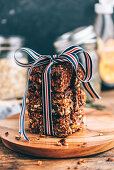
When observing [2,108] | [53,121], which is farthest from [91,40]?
[53,121]

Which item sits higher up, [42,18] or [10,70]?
[42,18]

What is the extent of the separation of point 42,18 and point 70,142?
52.7 inches

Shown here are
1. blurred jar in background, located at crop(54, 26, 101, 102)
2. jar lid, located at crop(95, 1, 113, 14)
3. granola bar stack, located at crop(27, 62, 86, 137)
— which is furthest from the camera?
jar lid, located at crop(95, 1, 113, 14)

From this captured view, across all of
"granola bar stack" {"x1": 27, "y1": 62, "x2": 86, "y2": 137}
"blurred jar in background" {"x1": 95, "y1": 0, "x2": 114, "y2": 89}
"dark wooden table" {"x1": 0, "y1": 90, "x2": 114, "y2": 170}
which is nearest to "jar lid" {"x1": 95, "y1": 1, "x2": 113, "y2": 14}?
"blurred jar in background" {"x1": 95, "y1": 0, "x2": 114, "y2": 89}

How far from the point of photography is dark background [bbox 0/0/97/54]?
195cm

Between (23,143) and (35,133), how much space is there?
105 mm

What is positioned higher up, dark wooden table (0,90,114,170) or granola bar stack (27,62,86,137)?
granola bar stack (27,62,86,137)

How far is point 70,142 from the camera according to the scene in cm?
94

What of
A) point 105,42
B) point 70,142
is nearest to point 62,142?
point 70,142

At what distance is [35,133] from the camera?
103cm

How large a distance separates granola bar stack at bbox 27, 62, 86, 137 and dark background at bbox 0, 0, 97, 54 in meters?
0.89

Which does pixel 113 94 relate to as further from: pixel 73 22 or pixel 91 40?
pixel 73 22

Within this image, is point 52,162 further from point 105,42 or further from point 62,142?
point 105,42

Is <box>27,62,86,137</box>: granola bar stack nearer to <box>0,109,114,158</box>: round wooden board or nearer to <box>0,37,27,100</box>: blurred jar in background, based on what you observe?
<box>0,109,114,158</box>: round wooden board
